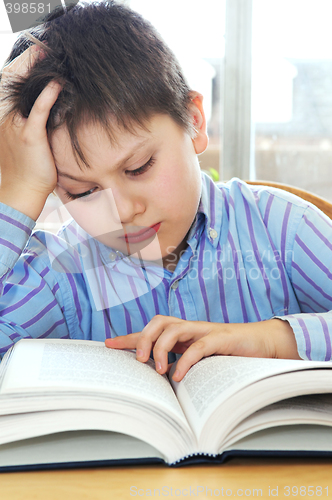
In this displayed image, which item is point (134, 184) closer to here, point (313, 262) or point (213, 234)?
point (213, 234)

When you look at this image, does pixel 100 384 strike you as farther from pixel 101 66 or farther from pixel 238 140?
pixel 238 140

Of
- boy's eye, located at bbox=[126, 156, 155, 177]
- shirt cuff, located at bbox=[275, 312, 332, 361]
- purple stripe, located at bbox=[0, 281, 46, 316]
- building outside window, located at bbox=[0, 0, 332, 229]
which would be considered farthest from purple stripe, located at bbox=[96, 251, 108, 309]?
building outside window, located at bbox=[0, 0, 332, 229]

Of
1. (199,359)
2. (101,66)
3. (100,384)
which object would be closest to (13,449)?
(100,384)

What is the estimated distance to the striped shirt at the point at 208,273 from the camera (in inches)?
27.5

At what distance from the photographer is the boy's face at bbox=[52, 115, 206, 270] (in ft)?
1.89

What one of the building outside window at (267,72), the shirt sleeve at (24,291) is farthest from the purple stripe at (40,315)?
the building outside window at (267,72)

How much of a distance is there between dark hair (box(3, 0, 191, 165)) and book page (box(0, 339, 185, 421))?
24cm

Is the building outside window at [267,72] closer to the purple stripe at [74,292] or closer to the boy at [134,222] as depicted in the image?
the boy at [134,222]

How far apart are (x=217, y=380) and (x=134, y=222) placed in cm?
30

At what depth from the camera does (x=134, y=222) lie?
0.64m

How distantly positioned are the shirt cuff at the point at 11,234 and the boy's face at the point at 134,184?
0.25ft

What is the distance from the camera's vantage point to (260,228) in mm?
753

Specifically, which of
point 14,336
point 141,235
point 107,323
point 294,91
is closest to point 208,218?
point 141,235

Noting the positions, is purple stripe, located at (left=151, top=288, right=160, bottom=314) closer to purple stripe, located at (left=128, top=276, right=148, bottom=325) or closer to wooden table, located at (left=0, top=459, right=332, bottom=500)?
purple stripe, located at (left=128, top=276, right=148, bottom=325)
